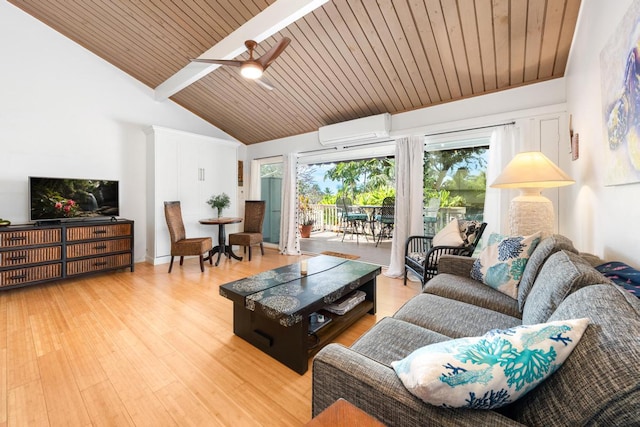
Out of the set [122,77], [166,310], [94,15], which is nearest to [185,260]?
[166,310]

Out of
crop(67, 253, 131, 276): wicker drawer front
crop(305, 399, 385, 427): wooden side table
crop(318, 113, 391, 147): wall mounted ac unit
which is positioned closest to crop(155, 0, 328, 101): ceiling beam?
crop(318, 113, 391, 147): wall mounted ac unit

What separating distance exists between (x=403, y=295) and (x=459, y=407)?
2499 mm

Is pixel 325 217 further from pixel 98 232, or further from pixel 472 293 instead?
pixel 472 293

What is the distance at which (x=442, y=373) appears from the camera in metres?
0.66

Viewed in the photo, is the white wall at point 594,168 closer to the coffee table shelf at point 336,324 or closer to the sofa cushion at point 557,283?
the sofa cushion at point 557,283

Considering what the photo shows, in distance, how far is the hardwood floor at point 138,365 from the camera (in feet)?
4.52

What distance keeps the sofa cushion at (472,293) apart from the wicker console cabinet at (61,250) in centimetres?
400

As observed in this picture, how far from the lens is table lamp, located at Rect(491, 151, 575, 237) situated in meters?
2.10

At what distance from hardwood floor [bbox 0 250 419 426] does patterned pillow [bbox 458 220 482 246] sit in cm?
99

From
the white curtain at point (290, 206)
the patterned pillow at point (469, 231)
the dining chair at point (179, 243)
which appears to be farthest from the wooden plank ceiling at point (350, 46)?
the dining chair at point (179, 243)

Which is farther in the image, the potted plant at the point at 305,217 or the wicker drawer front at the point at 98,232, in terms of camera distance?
the potted plant at the point at 305,217

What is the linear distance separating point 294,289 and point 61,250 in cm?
318

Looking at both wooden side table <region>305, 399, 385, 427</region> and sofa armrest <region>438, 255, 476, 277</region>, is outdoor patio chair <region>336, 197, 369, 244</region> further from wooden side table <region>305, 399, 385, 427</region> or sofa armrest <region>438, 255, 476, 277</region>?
wooden side table <region>305, 399, 385, 427</region>

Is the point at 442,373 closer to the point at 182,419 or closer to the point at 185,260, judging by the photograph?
the point at 182,419
